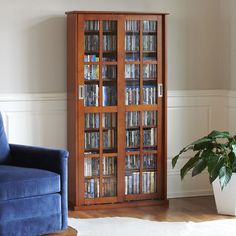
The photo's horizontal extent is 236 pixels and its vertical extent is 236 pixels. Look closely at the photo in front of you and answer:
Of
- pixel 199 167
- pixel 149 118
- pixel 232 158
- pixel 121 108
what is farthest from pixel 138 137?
pixel 232 158

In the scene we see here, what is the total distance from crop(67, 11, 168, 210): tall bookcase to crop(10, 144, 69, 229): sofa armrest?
633 millimetres

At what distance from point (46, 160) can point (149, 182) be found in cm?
129

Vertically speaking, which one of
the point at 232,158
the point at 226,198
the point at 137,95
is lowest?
the point at 226,198

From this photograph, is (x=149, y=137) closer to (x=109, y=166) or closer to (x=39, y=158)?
(x=109, y=166)

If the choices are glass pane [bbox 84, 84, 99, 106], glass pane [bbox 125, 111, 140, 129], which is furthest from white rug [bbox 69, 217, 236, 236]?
glass pane [bbox 84, 84, 99, 106]

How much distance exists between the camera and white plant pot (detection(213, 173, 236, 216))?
5.48 metres

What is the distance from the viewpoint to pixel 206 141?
18.4ft

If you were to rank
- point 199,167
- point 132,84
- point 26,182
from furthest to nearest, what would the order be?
point 132,84, point 199,167, point 26,182

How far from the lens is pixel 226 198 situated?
5527 mm

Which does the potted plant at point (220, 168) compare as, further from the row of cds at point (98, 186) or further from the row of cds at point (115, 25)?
the row of cds at point (115, 25)

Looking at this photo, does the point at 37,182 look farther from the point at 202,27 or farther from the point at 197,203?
the point at 202,27

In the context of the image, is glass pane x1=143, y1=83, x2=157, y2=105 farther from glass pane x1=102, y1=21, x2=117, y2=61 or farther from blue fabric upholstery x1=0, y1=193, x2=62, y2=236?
blue fabric upholstery x1=0, y1=193, x2=62, y2=236

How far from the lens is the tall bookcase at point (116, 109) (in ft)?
18.6

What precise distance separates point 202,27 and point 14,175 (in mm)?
2531
